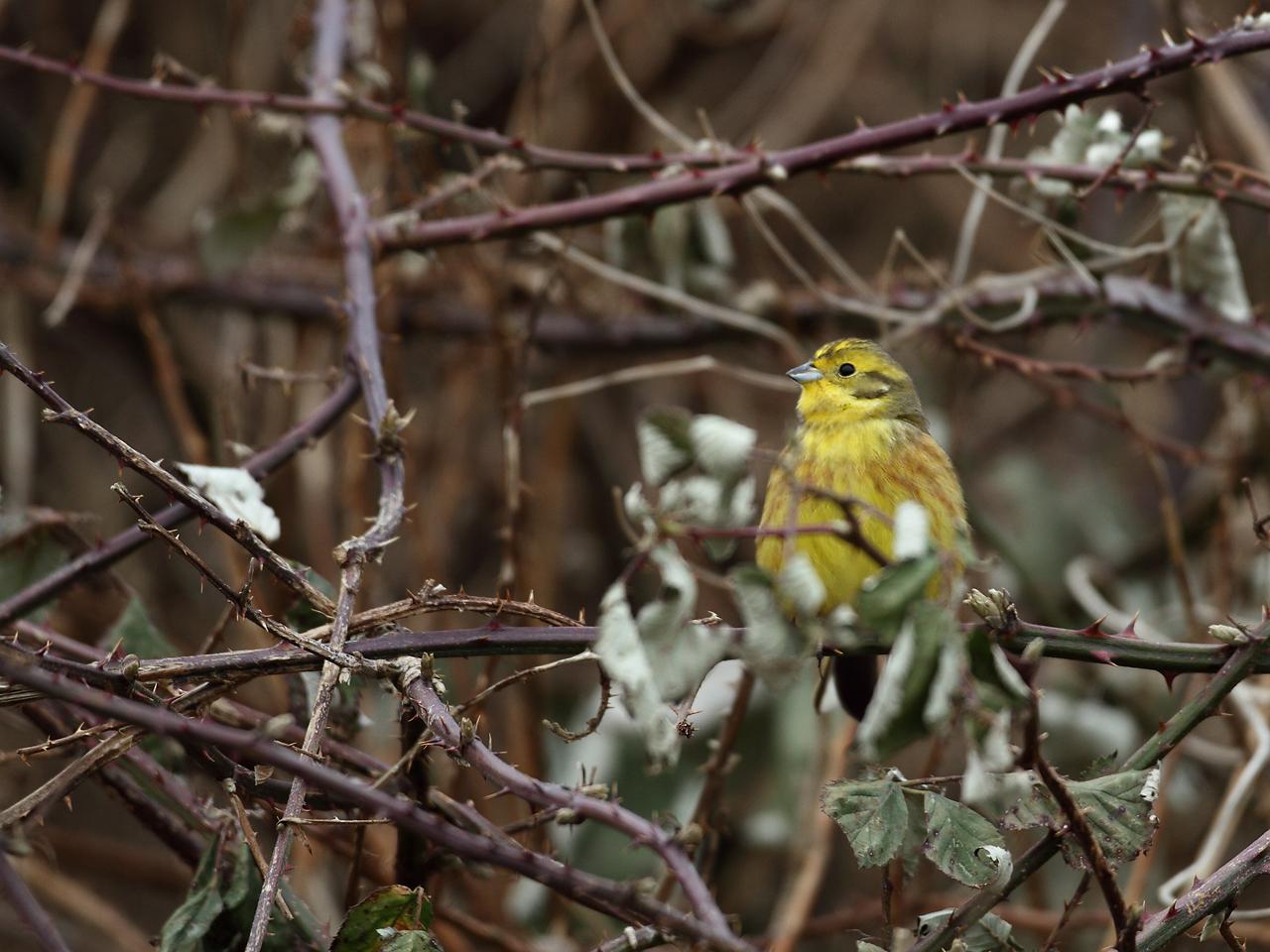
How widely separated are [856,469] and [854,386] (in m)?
0.31

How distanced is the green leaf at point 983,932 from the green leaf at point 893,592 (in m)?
0.48

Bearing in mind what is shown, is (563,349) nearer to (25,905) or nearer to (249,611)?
(249,611)

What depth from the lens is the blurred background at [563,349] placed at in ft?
9.15

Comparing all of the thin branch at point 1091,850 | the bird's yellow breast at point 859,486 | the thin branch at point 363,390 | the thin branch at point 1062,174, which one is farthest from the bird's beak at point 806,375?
the thin branch at point 1091,850

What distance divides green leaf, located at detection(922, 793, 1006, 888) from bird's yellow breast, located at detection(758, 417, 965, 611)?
550mm

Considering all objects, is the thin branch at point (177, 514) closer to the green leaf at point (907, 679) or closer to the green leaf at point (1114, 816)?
the green leaf at point (907, 679)

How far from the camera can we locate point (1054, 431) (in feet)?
16.4

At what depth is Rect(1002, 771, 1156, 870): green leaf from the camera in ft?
4.53

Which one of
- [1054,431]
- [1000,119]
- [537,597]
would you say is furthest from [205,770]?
[1054,431]

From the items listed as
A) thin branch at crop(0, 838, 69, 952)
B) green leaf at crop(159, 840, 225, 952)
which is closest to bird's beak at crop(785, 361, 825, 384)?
green leaf at crop(159, 840, 225, 952)

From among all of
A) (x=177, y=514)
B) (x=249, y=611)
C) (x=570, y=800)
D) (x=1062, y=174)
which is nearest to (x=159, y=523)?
(x=177, y=514)

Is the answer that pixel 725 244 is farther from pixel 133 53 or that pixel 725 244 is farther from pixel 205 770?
pixel 133 53

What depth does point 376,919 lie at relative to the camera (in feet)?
4.64

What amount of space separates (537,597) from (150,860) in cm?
110
